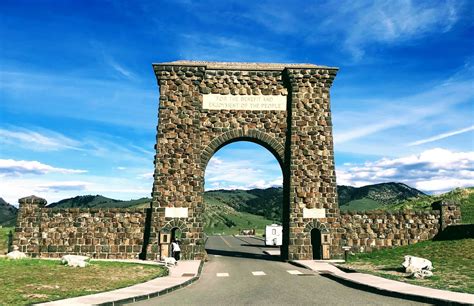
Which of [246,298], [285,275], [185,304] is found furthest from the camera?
[285,275]

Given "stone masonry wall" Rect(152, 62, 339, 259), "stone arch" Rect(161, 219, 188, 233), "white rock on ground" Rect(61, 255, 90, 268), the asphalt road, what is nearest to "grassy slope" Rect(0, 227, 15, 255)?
"stone masonry wall" Rect(152, 62, 339, 259)

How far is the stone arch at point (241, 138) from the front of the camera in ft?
80.2

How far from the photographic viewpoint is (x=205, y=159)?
960 inches

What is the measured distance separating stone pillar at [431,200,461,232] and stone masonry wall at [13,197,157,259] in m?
17.6

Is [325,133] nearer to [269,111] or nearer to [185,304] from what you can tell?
[269,111]

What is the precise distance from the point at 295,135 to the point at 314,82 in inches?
138

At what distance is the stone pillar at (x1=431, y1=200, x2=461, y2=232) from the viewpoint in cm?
2520

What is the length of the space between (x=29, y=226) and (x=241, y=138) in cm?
1289

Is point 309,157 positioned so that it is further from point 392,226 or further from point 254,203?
point 254,203

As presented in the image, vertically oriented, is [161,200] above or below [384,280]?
above

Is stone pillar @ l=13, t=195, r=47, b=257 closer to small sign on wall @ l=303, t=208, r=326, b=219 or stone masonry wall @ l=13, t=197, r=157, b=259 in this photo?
stone masonry wall @ l=13, t=197, r=157, b=259

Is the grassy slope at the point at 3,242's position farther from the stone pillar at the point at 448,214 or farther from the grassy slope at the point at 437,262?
the stone pillar at the point at 448,214

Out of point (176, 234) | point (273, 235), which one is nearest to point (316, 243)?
point (176, 234)

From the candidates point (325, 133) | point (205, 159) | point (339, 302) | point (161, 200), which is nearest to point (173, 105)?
point (205, 159)
